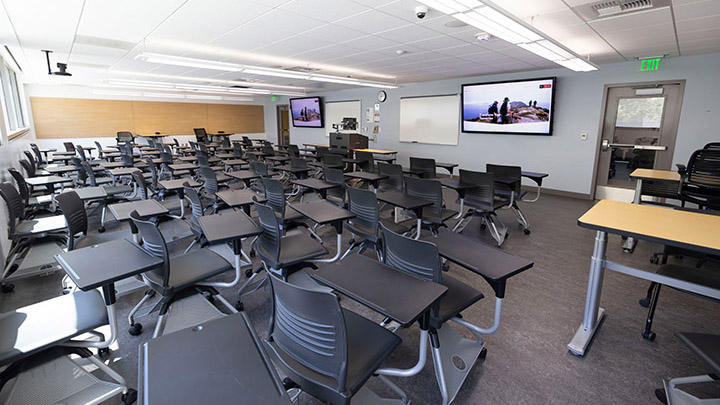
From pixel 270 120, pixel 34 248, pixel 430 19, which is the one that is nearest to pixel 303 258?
pixel 430 19

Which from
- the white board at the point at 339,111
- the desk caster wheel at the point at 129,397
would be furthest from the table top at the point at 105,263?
the white board at the point at 339,111

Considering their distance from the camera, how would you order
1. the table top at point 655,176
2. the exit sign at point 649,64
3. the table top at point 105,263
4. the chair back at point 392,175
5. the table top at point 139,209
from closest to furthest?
the table top at point 105,263, the table top at point 139,209, the table top at point 655,176, the chair back at point 392,175, the exit sign at point 649,64

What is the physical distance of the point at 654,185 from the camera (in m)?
4.80

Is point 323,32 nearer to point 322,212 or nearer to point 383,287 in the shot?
point 322,212

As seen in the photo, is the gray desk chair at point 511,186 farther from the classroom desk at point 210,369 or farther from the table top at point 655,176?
the classroom desk at point 210,369

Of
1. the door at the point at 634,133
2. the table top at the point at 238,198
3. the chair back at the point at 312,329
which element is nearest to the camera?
the chair back at the point at 312,329

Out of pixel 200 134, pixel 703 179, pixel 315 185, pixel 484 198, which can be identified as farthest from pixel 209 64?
pixel 200 134

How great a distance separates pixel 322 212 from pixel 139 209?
71.7 inches

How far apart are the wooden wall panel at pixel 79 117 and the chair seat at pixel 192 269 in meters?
13.3

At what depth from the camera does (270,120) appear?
17.0 metres

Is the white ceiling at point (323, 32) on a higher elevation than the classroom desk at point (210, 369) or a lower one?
higher

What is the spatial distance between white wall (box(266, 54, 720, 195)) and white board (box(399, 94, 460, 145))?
185 mm

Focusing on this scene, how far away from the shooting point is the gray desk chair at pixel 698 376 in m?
1.57

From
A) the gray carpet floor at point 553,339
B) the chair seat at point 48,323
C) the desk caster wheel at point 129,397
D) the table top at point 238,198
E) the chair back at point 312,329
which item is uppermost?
the table top at point 238,198
